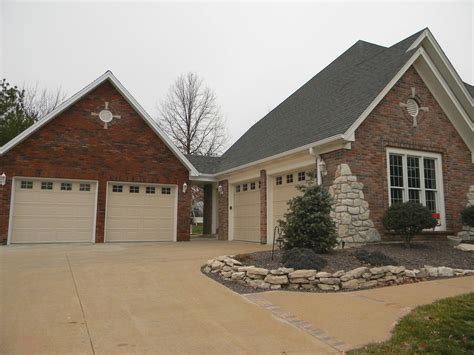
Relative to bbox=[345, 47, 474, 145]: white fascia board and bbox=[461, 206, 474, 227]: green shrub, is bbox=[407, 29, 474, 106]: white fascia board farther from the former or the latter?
bbox=[461, 206, 474, 227]: green shrub

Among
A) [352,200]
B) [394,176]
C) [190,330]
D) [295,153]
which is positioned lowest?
[190,330]

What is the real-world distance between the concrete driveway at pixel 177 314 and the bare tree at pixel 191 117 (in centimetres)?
2312

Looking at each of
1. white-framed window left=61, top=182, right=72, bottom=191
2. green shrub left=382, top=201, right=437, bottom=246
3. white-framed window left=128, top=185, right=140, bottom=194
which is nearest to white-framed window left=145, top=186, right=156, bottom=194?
white-framed window left=128, top=185, right=140, bottom=194

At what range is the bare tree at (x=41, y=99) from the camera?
30.2 metres

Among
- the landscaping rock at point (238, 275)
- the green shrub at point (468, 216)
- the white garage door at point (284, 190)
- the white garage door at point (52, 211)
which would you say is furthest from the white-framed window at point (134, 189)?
the green shrub at point (468, 216)

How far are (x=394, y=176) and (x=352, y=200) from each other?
7.06 ft

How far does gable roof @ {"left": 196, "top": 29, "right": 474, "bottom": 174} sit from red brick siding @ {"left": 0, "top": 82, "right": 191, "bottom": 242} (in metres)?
3.20

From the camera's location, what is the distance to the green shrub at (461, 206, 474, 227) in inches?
452

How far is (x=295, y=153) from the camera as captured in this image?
1199cm

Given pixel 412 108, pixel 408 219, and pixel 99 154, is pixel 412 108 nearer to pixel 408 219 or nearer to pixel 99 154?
pixel 408 219

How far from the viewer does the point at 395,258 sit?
27.6ft

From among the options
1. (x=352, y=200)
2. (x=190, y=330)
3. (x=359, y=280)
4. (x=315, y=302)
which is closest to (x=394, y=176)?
(x=352, y=200)

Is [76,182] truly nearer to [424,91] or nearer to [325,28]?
[325,28]

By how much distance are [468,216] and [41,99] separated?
105ft
